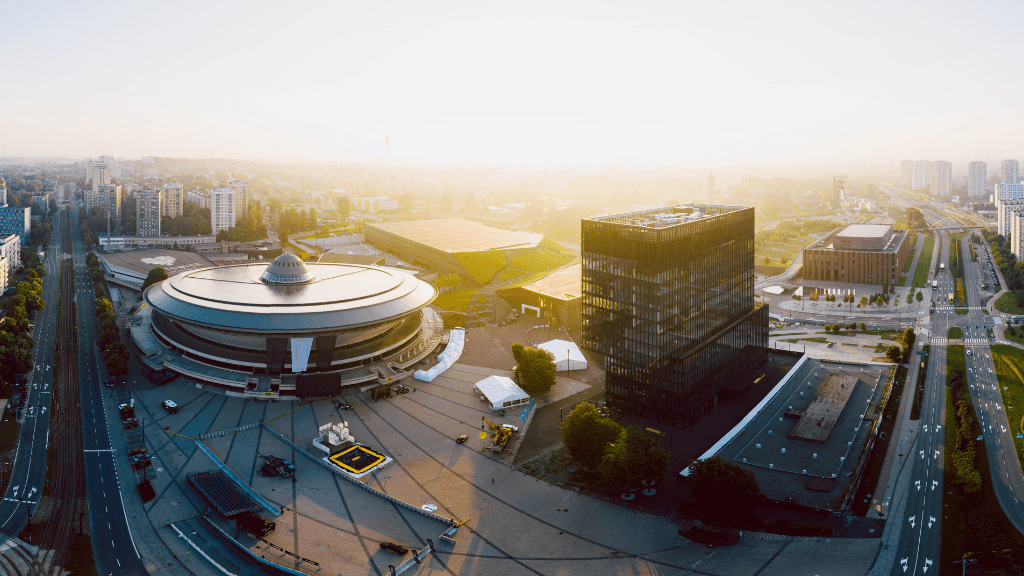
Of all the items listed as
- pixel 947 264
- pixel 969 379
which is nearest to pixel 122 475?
pixel 969 379

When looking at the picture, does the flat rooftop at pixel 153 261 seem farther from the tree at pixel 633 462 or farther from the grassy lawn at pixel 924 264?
the grassy lawn at pixel 924 264

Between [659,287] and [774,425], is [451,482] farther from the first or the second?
[774,425]

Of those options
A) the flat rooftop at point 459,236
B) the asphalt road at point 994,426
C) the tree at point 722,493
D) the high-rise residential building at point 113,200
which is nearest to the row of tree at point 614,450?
the tree at point 722,493

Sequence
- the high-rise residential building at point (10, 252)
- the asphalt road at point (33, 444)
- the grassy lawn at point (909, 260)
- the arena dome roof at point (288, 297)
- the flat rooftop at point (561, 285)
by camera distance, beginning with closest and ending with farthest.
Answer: the asphalt road at point (33, 444), the arena dome roof at point (288, 297), the flat rooftop at point (561, 285), the high-rise residential building at point (10, 252), the grassy lawn at point (909, 260)

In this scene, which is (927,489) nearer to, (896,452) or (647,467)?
Answer: (896,452)

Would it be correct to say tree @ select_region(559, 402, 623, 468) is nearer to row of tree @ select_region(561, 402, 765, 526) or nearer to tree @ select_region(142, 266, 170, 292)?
row of tree @ select_region(561, 402, 765, 526)

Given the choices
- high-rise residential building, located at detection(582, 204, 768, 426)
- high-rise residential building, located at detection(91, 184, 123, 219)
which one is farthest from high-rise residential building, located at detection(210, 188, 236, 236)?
high-rise residential building, located at detection(582, 204, 768, 426)

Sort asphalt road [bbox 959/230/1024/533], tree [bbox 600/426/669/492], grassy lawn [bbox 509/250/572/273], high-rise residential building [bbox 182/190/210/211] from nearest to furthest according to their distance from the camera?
1. tree [bbox 600/426/669/492]
2. asphalt road [bbox 959/230/1024/533]
3. grassy lawn [bbox 509/250/572/273]
4. high-rise residential building [bbox 182/190/210/211]
